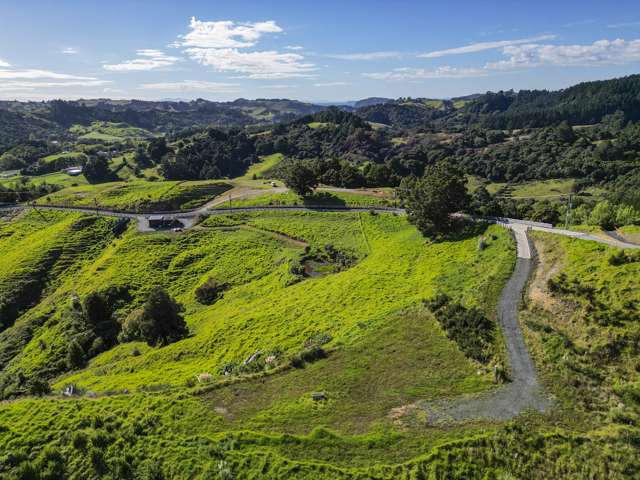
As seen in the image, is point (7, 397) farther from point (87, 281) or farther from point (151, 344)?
point (87, 281)

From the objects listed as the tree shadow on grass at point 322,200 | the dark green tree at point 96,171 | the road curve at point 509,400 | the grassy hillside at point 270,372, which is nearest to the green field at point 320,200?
the tree shadow on grass at point 322,200

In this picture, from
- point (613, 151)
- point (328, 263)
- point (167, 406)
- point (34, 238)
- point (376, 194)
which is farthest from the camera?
point (613, 151)

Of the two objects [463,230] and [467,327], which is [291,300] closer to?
[467,327]

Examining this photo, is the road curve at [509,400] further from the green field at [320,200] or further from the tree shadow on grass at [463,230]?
the green field at [320,200]

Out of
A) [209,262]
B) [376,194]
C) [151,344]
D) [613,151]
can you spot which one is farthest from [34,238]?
[613,151]

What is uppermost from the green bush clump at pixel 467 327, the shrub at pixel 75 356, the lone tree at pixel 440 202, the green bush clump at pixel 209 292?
the lone tree at pixel 440 202

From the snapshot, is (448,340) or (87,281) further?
(87,281)

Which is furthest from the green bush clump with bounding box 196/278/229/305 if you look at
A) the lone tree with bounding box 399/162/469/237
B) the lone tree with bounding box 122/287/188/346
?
the lone tree with bounding box 399/162/469/237
